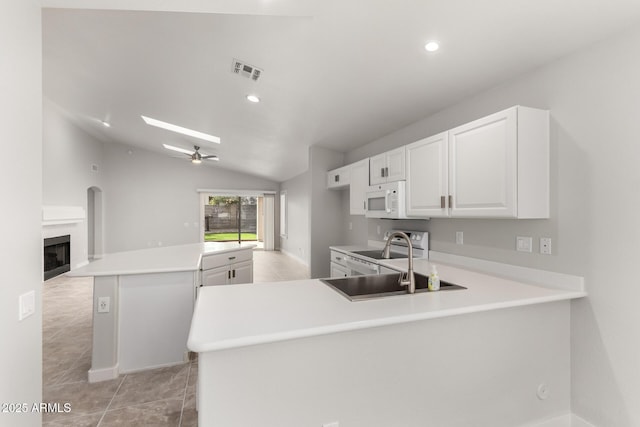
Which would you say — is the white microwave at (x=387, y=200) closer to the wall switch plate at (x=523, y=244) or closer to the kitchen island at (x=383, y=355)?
the wall switch plate at (x=523, y=244)

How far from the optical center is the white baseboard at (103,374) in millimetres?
2533

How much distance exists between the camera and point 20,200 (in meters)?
1.36

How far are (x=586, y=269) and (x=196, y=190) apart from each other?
9.01 meters

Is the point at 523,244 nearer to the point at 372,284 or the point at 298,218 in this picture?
the point at 372,284

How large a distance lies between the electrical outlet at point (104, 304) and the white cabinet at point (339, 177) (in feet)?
10.4

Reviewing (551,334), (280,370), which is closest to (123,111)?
(280,370)

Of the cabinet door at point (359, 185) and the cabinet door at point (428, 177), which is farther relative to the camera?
the cabinet door at point (359, 185)

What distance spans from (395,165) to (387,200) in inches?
15.1

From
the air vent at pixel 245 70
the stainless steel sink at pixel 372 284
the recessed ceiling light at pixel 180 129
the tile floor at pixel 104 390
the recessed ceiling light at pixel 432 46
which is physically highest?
the recessed ceiling light at pixel 180 129

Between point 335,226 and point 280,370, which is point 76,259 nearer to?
point 335,226

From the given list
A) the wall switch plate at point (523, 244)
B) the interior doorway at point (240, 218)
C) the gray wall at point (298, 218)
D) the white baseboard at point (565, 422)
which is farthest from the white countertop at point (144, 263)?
the interior doorway at point (240, 218)

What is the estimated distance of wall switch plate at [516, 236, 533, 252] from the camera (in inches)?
88.4

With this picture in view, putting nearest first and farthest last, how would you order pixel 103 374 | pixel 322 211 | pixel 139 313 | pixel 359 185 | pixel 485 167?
1. pixel 485 167
2. pixel 103 374
3. pixel 139 313
4. pixel 359 185
5. pixel 322 211

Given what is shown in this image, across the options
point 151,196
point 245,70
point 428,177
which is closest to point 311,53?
point 245,70
